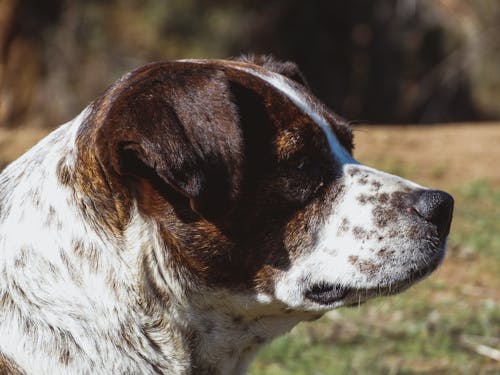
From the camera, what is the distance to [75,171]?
10.2ft

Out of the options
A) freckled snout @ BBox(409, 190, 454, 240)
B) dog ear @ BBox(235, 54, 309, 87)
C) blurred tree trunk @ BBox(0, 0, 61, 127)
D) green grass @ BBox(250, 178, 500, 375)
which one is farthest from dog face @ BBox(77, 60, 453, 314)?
blurred tree trunk @ BBox(0, 0, 61, 127)

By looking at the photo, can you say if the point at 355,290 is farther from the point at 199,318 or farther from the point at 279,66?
the point at 279,66

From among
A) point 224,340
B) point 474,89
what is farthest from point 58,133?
point 474,89

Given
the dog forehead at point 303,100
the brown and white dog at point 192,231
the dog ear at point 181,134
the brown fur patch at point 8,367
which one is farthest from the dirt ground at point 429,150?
the brown fur patch at point 8,367

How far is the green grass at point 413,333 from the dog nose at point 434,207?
199cm

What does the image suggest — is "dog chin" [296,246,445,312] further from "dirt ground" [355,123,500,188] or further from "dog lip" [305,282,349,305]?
"dirt ground" [355,123,500,188]

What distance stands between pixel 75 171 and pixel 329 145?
35.6 inches

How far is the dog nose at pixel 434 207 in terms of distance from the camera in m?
3.21

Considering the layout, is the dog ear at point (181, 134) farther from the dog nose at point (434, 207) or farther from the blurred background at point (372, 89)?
the blurred background at point (372, 89)

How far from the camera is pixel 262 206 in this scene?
316cm

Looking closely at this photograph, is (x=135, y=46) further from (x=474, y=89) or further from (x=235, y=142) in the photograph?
(x=235, y=142)

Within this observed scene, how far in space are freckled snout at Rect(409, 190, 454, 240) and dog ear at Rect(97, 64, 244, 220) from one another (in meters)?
0.66

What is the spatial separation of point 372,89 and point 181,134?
39.3ft

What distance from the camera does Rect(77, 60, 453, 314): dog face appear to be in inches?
118
